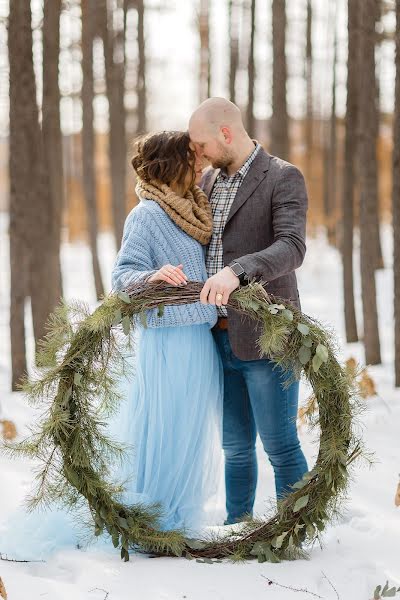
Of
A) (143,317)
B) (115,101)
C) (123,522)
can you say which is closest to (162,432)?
(123,522)

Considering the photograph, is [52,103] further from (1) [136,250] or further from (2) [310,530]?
(2) [310,530]

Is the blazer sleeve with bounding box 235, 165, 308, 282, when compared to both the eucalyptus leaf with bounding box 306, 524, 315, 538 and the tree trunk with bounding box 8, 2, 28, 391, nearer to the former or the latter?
the eucalyptus leaf with bounding box 306, 524, 315, 538

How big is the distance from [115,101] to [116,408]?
938 centimetres

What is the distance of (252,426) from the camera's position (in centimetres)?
377

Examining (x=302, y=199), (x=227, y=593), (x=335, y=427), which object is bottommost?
(x=227, y=593)

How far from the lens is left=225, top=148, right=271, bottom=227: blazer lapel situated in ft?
11.3

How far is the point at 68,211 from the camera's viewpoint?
Result: 2622 cm

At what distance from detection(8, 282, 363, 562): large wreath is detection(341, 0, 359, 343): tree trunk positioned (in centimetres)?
551

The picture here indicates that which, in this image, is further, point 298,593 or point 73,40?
point 73,40

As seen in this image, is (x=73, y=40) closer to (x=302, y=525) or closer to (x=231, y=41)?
(x=231, y=41)

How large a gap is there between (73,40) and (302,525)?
1011cm

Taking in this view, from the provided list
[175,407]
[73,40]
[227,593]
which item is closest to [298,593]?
[227,593]

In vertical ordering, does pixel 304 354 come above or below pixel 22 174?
below

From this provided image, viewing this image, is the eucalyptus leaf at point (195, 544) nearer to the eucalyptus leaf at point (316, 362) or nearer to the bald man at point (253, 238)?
the bald man at point (253, 238)
